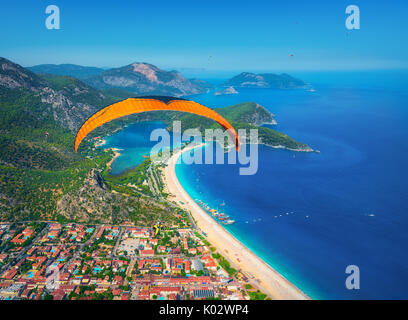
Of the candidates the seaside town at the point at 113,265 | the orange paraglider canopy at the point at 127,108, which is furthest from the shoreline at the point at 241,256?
the orange paraglider canopy at the point at 127,108

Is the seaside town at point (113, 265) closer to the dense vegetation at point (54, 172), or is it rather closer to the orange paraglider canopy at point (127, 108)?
the dense vegetation at point (54, 172)

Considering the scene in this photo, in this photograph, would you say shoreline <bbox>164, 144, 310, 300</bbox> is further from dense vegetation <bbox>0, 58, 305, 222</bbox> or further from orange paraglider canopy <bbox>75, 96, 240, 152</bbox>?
orange paraglider canopy <bbox>75, 96, 240, 152</bbox>

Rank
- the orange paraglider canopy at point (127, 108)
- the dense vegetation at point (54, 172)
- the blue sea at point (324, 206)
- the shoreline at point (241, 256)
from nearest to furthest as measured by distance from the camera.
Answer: the orange paraglider canopy at point (127, 108), the shoreline at point (241, 256), the blue sea at point (324, 206), the dense vegetation at point (54, 172)

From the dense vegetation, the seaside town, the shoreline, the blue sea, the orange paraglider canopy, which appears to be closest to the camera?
the orange paraglider canopy

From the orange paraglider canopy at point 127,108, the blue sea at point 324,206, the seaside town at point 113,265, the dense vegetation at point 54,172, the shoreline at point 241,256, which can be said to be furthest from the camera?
the dense vegetation at point 54,172

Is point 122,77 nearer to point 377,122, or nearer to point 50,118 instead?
point 50,118

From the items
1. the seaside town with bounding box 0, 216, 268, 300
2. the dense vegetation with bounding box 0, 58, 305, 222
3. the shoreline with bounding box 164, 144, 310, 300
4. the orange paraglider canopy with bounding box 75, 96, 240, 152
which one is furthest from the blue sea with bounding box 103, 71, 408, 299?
the orange paraglider canopy with bounding box 75, 96, 240, 152
